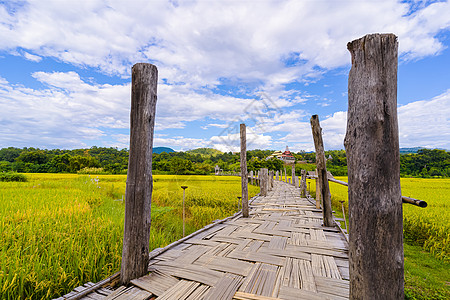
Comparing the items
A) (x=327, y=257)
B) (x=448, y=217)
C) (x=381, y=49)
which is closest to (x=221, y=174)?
(x=448, y=217)

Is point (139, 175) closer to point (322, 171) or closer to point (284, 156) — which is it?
point (322, 171)

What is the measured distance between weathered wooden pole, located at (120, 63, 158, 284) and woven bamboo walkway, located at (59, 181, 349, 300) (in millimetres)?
281

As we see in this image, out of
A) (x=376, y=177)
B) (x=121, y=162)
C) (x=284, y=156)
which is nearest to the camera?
(x=376, y=177)

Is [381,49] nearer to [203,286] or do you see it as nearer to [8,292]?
[203,286]

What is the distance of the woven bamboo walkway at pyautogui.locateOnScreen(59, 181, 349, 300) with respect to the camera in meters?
2.05

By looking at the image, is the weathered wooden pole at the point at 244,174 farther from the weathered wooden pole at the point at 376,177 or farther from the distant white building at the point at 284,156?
the distant white building at the point at 284,156

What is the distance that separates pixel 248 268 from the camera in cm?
255

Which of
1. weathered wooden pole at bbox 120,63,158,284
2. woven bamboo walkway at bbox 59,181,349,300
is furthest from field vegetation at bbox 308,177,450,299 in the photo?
weathered wooden pole at bbox 120,63,158,284

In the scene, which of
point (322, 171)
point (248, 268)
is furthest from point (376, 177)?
point (322, 171)

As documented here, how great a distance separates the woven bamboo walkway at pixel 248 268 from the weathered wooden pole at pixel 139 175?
281 millimetres

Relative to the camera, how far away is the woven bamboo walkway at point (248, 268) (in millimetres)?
2049

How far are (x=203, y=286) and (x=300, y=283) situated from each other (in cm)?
108

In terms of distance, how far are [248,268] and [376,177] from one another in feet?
6.23

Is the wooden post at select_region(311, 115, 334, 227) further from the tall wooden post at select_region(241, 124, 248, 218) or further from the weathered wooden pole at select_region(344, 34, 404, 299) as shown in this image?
the weathered wooden pole at select_region(344, 34, 404, 299)
